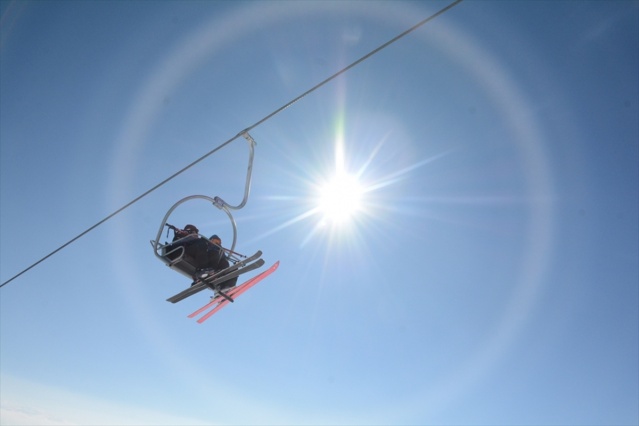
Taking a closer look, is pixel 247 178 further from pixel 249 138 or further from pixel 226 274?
pixel 226 274

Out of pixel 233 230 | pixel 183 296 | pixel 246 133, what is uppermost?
pixel 246 133

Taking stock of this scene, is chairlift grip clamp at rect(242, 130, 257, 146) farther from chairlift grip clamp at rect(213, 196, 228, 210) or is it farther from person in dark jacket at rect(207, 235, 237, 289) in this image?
person in dark jacket at rect(207, 235, 237, 289)

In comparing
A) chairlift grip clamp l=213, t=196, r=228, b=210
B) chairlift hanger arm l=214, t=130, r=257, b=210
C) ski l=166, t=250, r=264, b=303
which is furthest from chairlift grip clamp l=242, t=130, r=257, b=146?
ski l=166, t=250, r=264, b=303

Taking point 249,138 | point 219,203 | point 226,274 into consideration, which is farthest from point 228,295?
point 249,138

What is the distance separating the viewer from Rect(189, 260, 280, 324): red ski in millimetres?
10102

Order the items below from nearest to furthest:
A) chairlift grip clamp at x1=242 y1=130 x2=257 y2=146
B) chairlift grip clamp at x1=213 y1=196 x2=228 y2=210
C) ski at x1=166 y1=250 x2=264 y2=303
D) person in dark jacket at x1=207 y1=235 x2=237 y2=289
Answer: chairlift grip clamp at x1=242 y1=130 x2=257 y2=146 < chairlift grip clamp at x1=213 y1=196 x2=228 y2=210 < ski at x1=166 y1=250 x2=264 y2=303 < person in dark jacket at x1=207 y1=235 x2=237 y2=289

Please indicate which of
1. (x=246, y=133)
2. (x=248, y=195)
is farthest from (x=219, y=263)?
(x=246, y=133)

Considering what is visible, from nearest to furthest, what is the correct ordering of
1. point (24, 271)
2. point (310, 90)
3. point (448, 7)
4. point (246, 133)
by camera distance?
1. point (448, 7)
2. point (310, 90)
3. point (246, 133)
4. point (24, 271)

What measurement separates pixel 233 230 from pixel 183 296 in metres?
2.37

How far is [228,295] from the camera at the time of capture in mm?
10234

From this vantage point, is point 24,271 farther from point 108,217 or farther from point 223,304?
point 223,304

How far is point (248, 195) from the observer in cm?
814

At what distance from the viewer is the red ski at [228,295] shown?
10.1 metres

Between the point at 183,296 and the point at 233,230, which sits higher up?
the point at 233,230
